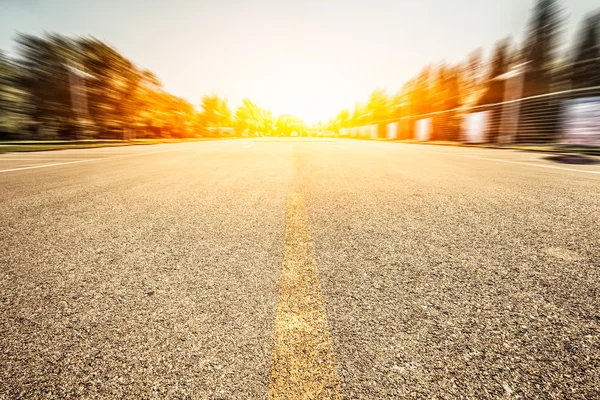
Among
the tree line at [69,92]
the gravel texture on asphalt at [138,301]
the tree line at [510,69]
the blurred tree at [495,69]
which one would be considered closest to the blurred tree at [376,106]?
the tree line at [510,69]

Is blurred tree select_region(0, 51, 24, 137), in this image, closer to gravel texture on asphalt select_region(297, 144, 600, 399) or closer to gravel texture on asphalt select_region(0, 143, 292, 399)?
gravel texture on asphalt select_region(0, 143, 292, 399)

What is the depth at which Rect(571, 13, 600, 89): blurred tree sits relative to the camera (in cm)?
1831

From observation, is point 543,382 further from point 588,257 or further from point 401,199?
point 401,199

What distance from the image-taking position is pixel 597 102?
11.0 metres

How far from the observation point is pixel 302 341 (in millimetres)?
929

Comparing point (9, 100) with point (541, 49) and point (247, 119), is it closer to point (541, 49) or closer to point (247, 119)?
point (541, 49)

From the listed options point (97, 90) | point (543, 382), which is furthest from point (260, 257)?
point (97, 90)

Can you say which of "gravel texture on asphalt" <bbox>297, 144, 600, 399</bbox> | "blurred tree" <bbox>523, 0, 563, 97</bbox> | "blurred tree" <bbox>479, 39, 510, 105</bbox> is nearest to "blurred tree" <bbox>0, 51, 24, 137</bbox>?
"gravel texture on asphalt" <bbox>297, 144, 600, 399</bbox>

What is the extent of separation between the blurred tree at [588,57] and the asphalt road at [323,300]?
23982mm

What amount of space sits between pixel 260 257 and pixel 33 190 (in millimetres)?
3678

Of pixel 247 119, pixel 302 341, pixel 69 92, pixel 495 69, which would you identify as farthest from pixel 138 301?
pixel 247 119

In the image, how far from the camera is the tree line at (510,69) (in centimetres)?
1817

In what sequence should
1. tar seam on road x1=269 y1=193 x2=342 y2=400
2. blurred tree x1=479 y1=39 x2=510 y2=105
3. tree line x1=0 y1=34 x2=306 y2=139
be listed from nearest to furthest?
tar seam on road x1=269 y1=193 x2=342 y2=400
tree line x1=0 y1=34 x2=306 y2=139
blurred tree x1=479 y1=39 x2=510 y2=105

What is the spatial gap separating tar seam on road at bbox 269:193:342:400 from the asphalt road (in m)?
0.03
